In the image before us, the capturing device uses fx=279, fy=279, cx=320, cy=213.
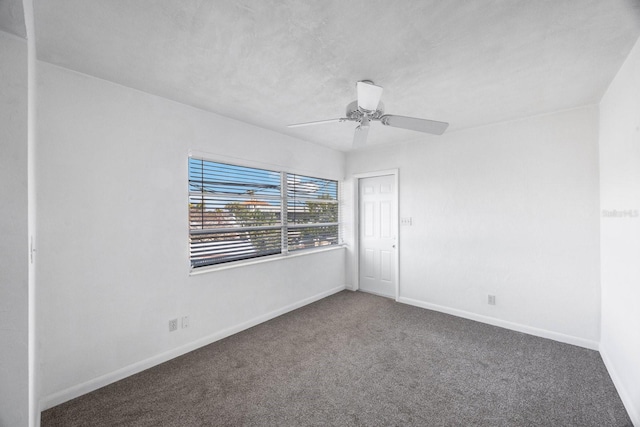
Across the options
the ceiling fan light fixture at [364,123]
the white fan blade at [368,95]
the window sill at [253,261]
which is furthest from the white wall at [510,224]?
the white fan blade at [368,95]

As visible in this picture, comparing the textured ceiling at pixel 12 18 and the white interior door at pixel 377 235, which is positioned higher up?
the textured ceiling at pixel 12 18

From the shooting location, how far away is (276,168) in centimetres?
365

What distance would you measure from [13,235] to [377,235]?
410 centimetres

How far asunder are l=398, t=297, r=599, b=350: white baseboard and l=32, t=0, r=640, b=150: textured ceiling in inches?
92.5

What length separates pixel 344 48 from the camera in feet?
5.84

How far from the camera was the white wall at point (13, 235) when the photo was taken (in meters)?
1.08

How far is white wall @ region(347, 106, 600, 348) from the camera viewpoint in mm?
2795

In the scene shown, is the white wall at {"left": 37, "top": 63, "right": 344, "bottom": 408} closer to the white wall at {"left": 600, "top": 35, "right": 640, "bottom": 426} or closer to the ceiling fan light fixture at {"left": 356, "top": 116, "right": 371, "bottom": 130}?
the ceiling fan light fixture at {"left": 356, "top": 116, "right": 371, "bottom": 130}

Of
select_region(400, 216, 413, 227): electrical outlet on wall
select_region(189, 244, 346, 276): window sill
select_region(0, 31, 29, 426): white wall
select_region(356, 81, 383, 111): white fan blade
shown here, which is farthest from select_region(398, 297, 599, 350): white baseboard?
select_region(0, 31, 29, 426): white wall

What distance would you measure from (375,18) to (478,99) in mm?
1608

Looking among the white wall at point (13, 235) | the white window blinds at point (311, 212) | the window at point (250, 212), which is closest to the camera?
the white wall at point (13, 235)

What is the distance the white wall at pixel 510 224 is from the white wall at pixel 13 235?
385cm

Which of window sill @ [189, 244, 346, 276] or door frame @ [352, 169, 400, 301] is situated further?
door frame @ [352, 169, 400, 301]

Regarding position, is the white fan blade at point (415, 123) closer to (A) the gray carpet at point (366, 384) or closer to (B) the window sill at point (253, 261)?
(A) the gray carpet at point (366, 384)
